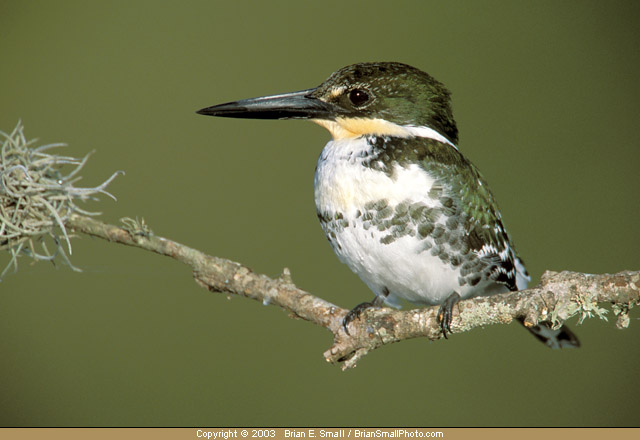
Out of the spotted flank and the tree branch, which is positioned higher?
the spotted flank

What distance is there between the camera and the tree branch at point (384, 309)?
3.75 feet

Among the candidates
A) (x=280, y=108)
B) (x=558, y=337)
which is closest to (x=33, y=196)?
(x=280, y=108)

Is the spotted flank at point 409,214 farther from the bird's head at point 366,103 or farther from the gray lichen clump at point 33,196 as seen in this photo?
the gray lichen clump at point 33,196

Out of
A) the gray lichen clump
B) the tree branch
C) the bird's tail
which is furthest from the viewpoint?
the bird's tail

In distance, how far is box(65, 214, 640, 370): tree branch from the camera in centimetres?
114

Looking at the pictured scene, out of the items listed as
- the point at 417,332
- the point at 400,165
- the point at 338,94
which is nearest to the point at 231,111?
the point at 338,94

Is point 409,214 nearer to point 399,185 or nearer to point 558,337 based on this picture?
point 399,185

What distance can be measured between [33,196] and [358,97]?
0.85m

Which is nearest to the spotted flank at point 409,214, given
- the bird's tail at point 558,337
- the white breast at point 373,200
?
the white breast at point 373,200

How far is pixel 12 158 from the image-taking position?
59.6 inches

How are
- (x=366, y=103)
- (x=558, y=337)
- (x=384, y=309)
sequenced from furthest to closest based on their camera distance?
(x=558, y=337) < (x=366, y=103) < (x=384, y=309)

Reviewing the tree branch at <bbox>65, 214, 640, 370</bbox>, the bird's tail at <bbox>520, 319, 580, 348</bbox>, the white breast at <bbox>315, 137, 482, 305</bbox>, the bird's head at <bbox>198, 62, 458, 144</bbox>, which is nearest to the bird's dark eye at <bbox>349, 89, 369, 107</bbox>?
the bird's head at <bbox>198, 62, 458, 144</bbox>

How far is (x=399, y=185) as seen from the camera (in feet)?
5.00

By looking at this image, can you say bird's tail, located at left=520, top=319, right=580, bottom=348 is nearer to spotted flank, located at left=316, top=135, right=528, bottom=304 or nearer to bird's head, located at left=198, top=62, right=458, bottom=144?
spotted flank, located at left=316, top=135, right=528, bottom=304
